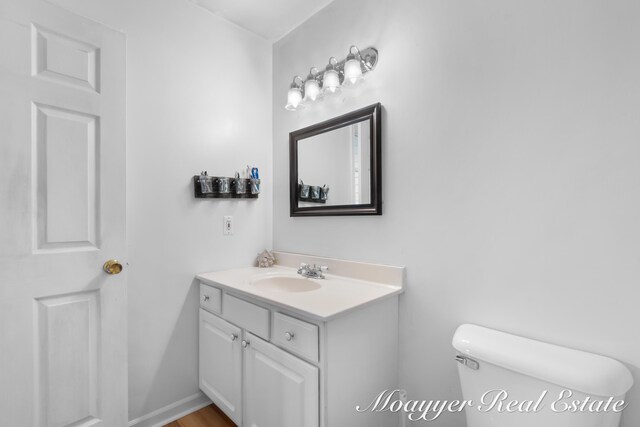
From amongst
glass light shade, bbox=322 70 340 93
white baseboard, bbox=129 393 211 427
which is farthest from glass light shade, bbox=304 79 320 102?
white baseboard, bbox=129 393 211 427

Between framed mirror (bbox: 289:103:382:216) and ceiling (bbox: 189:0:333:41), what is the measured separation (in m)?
0.75

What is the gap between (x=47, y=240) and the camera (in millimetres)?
1152

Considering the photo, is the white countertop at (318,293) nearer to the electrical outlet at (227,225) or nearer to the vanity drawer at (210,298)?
the vanity drawer at (210,298)

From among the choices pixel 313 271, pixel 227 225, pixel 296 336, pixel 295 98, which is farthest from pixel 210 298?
pixel 295 98

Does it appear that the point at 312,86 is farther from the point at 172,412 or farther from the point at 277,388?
the point at 172,412

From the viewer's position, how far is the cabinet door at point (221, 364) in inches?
56.3

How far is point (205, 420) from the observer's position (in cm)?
163

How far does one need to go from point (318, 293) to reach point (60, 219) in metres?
1.13

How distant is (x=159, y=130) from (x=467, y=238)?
167cm

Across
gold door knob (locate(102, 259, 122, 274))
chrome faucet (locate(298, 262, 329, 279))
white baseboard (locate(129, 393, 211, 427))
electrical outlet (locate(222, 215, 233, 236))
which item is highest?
electrical outlet (locate(222, 215, 233, 236))

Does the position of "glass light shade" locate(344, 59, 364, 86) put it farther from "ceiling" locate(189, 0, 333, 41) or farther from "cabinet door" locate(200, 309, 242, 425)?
"cabinet door" locate(200, 309, 242, 425)

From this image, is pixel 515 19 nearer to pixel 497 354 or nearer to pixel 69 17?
pixel 497 354

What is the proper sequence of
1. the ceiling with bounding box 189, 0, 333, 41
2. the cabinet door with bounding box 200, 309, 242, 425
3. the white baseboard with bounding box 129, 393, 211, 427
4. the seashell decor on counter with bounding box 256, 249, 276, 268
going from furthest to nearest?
the seashell decor on counter with bounding box 256, 249, 276, 268 → the ceiling with bounding box 189, 0, 333, 41 → the white baseboard with bounding box 129, 393, 211, 427 → the cabinet door with bounding box 200, 309, 242, 425

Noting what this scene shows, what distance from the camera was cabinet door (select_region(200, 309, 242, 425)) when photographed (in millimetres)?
1431
